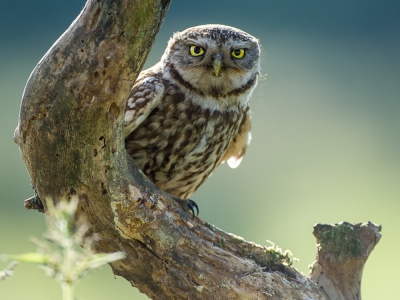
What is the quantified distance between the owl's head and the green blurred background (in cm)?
467

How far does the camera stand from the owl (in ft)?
11.2

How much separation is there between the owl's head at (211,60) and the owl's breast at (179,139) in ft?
0.39

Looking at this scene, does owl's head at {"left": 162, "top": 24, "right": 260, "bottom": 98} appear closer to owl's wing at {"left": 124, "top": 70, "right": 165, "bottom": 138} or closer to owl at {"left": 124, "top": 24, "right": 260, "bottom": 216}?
owl at {"left": 124, "top": 24, "right": 260, "bottom": 216}

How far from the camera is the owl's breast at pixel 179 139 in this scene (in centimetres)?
344

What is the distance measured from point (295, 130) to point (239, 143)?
26.6ft

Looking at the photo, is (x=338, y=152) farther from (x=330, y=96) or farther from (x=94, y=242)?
(x=94, y=242)

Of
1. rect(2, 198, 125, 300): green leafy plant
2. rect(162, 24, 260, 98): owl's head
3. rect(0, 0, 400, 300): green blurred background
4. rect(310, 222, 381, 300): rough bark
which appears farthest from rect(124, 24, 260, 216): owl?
rect(0, 0, 400, 300): green blurred background

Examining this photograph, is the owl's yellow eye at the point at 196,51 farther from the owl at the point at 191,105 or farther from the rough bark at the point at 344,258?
the rough bark at the point at 344,258

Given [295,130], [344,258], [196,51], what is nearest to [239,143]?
[196,51]

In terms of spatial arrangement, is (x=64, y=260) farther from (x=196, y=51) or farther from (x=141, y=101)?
(x=196, y=51)

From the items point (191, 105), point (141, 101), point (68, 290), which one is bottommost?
point (68, 290)

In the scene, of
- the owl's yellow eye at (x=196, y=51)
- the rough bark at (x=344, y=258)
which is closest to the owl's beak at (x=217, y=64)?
the owl's yellow eye at (x=196, y=51)

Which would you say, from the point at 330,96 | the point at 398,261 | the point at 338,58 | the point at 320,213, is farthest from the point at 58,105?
the point at 338,58

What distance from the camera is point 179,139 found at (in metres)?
3.49
